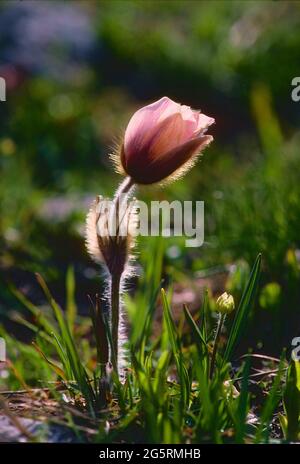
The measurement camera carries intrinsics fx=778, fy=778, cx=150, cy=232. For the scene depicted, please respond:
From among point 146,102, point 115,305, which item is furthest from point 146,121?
point 146,102

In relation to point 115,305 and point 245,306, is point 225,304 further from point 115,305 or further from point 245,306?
point 115,305

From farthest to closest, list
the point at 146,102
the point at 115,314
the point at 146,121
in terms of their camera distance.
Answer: the point at 146,102 < the point at 115,314 < the point at 146,121

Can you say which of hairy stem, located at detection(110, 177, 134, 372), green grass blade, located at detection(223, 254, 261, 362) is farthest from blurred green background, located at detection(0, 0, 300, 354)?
hairy stem, located at detection(110, 177, 134, 372)

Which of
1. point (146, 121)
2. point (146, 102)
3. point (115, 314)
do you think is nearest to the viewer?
point (146, 121)

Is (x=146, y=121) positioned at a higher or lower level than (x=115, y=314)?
higher

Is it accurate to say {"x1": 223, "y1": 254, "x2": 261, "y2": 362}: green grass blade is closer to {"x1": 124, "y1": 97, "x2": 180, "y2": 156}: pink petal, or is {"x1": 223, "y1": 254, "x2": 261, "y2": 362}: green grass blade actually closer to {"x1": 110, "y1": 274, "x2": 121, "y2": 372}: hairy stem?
{"x1": 110, "y1": 274, "x2": 121, "y2": 372}: hairy stem

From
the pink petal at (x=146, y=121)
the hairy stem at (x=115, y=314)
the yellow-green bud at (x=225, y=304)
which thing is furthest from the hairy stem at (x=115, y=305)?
the yellow-green bud at (x=225, y=304)

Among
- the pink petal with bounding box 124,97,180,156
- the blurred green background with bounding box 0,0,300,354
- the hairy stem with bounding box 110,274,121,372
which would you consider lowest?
the hairy stem with bounding box 110,274,121,372

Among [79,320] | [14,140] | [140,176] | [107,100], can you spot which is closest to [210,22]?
[107,100]

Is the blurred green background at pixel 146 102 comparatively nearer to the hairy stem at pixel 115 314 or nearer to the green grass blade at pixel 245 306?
the green grass blade at pixel 245 306
